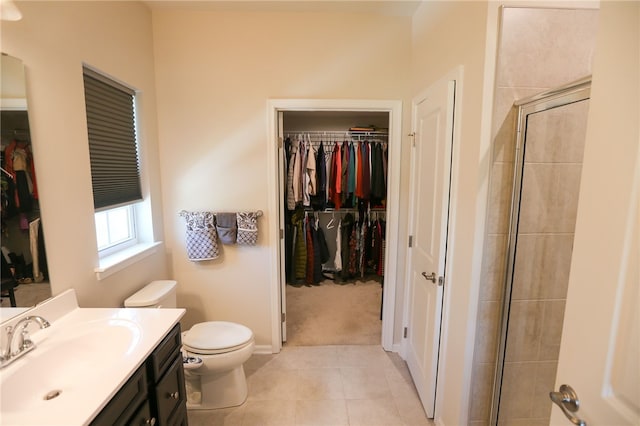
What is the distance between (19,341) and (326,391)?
5.61ft

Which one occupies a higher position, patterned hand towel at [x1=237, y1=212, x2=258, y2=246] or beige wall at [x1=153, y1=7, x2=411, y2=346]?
beige wall at [x1=153, y1=7, x2=411, y2=346]

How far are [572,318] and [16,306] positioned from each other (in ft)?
6.28

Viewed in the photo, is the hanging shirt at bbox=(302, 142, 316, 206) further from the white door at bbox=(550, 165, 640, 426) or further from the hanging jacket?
the white door at bbox=(550, 165, 640, 426)

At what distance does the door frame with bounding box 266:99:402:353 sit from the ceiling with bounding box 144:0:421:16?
2.05 ft

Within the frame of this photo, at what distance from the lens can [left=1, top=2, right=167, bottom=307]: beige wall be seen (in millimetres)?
1284

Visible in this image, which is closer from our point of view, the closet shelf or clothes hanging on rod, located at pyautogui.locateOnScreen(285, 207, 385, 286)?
the closet shelf

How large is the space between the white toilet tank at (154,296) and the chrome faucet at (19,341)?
0.65m

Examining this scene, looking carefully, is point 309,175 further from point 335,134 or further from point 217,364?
point 217,364

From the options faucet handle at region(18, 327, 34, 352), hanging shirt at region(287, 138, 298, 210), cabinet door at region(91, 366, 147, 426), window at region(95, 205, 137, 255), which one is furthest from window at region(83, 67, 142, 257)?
hanging shirt at region(287, 138, 298, 210)

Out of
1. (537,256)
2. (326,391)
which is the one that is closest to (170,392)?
(326,391)

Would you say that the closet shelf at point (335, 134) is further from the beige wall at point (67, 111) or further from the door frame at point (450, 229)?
the beige wall at point (67, 111)

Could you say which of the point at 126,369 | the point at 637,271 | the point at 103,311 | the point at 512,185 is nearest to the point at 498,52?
the point at 512,185

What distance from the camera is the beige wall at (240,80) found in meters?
2.21

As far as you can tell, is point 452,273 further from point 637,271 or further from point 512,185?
point 637,271
